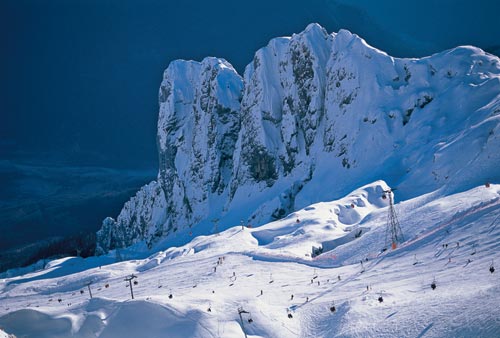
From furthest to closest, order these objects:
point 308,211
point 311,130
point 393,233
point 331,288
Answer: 1. point 311,130
2. point 308,211
3. point 393,233
4. point 331,288

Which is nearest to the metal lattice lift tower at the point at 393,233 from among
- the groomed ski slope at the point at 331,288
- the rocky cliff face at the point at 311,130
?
the groomed ski slope at the point at 331,288

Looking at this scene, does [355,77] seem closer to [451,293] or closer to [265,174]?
[265,174]

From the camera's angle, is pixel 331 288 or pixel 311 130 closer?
pixel 331 288

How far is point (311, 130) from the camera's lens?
356 ft

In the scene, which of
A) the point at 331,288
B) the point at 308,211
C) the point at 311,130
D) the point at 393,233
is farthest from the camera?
the point at 311,130

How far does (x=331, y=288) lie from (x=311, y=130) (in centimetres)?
6785

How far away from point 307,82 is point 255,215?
30.7m

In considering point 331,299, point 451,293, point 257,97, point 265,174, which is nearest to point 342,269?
point 331,299

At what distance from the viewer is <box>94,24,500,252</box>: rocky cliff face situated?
7731cm

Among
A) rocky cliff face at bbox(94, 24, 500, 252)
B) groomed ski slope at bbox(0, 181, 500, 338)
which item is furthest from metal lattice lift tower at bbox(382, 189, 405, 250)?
rocky cliff face at bbox(94, 24, 500, 252)

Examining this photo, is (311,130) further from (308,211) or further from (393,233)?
(393,233)

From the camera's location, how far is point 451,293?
32031 millimetres

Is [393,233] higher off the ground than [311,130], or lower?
lower

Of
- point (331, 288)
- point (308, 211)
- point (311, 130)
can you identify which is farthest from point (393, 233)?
point (311, 130)
